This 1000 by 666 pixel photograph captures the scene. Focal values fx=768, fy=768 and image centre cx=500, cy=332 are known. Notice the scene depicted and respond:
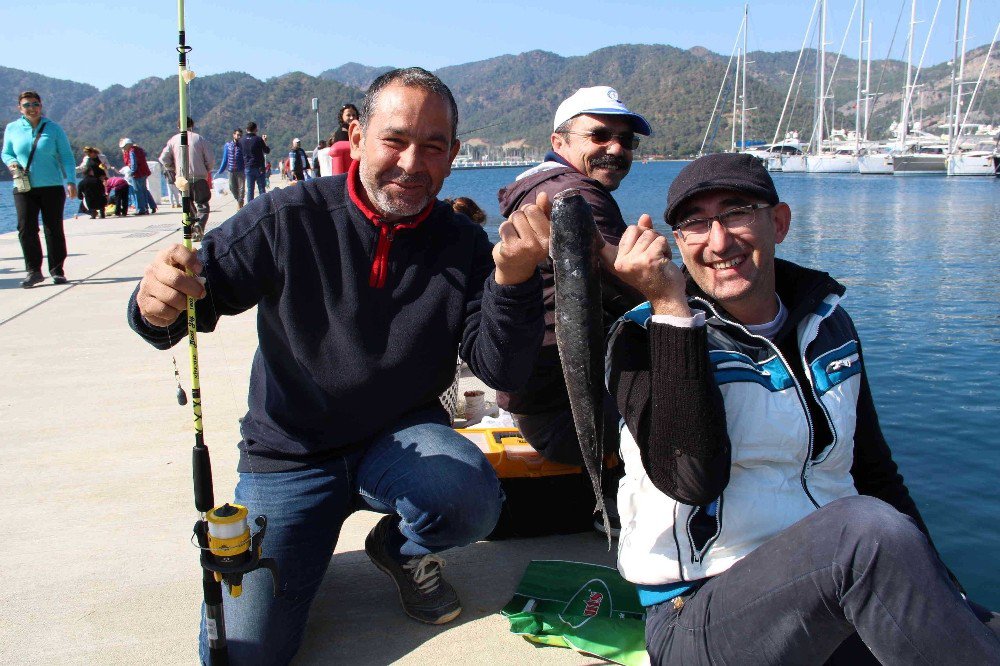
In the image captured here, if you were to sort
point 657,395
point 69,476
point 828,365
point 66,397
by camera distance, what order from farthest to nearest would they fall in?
point 66,397
point 69,476
point 828,365
point 657,395

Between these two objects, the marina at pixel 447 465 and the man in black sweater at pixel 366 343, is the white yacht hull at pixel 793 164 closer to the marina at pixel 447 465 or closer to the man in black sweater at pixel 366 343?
the marina at pixel 447 465

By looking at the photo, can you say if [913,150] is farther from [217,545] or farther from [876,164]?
[217,545]

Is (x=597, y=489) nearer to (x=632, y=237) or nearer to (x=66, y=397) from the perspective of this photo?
(x=632, y=237)

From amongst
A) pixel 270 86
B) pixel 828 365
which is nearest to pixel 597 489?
pixel 828 365

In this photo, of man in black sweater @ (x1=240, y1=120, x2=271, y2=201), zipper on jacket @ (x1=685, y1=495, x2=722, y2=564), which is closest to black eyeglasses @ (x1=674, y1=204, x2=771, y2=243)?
zipper on jacket @ (x1=685, y1=495, x2=722, y2=564)

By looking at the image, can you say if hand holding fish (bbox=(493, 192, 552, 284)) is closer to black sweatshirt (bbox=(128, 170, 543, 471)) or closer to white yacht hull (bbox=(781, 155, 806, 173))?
black sweatshirt (bbox=(128, 170, 543, 471))

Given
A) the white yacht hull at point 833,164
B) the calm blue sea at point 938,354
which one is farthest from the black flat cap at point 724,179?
the white yacht hull at point 833,164

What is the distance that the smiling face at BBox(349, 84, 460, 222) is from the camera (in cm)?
295

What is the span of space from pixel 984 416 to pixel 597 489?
301 inches

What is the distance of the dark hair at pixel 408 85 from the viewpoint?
2971mm

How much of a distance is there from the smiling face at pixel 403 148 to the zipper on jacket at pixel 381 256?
0.04 metres

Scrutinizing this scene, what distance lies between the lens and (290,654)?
110 inches

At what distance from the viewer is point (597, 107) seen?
4.12 metres

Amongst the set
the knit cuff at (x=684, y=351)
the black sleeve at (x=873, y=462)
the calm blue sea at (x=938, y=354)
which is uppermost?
the knit cuff at (x=684, y=351)
